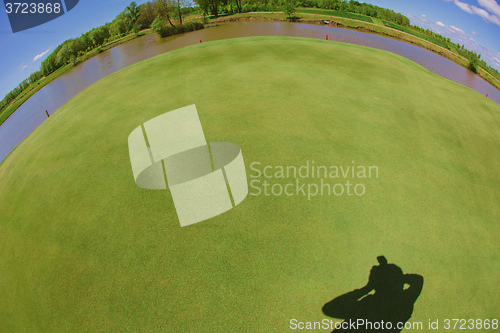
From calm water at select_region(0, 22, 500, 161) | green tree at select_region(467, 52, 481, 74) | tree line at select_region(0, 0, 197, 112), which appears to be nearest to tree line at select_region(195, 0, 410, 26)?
tree line at select_region(0, 0, 197, 112)

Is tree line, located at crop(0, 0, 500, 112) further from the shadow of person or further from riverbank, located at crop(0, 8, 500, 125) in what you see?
the shadow of person

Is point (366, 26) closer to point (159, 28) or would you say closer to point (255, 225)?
→ point (159, 28)

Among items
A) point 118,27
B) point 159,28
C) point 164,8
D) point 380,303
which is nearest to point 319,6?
point 164,8

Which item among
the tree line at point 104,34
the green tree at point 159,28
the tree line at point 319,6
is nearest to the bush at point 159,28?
the green tree at point 159,28

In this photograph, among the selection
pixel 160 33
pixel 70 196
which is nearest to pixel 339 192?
pixel 70 196

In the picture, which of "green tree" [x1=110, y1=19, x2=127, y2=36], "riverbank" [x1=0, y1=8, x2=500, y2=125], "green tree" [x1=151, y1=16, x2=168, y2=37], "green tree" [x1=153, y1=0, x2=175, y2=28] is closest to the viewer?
"riverbank" [x1=0, y1=8, x2=500, y2=125]

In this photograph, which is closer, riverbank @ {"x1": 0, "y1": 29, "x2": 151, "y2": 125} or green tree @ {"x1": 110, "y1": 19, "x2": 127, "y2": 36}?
riverbank @ {"x1": 0, "y1": 29, "x2": 151, "y2": 125}
